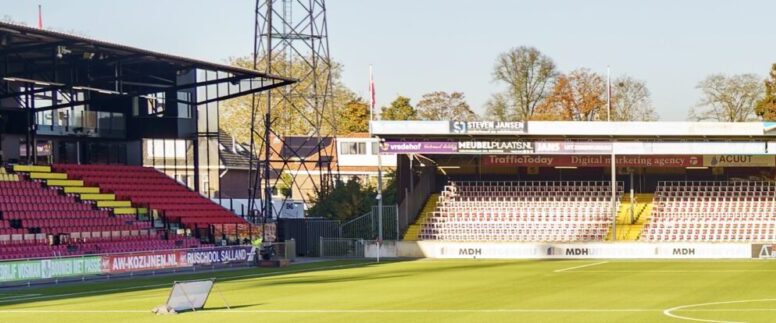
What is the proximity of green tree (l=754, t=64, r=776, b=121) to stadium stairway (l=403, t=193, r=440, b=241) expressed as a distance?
131 ft

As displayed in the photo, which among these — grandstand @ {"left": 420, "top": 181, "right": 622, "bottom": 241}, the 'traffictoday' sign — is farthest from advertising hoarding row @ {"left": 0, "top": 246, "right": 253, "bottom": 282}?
grandstand @ {"left": 420, "top": 181, "right": 622, "bottom": 241}

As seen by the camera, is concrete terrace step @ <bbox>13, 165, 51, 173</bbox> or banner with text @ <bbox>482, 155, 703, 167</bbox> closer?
concrete terrace step @ <bbox>13, 165, 51, 173</bbox>

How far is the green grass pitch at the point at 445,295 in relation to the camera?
30.6 m

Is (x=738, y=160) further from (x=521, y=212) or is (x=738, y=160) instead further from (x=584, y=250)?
(x=584, y=250)

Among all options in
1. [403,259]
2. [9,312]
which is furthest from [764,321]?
[403,259]

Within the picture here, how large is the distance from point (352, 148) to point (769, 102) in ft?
116

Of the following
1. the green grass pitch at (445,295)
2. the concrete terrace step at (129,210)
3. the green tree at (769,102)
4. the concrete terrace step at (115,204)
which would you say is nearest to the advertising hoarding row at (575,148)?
the concrete terrace step at (129,210)

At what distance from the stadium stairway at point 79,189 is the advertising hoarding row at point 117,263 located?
6.41m

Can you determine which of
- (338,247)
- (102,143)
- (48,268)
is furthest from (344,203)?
(48,268)

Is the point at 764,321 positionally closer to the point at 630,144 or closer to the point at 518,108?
the point at 630,144

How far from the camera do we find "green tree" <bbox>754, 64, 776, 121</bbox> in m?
105

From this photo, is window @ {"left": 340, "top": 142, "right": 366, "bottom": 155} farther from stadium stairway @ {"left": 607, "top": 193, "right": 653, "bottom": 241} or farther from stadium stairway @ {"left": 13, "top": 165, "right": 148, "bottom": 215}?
stadium stairway @ {"left": 13, "top": 165, "right": 148, "bottom": 215}

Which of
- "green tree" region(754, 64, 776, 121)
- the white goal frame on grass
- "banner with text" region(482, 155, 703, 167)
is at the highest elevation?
"green tree" region(754, 64, 776, 121)

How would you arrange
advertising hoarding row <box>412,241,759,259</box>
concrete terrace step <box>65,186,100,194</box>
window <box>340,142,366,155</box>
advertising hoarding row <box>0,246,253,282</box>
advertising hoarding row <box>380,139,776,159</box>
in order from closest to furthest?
advertising hoarding row <box>0,246,253,282</box>
concrete terrace step <box>65,186,100,194</box>
advertising hoarding row <box>412,241,759,259</box>
advertising hoarding row <box>380,139,776,159</box>
window <box>340,142,366,155</box>
